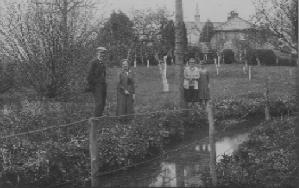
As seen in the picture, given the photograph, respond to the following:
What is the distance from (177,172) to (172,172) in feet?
0.29

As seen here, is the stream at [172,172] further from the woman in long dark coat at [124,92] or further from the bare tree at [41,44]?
the bare tree at [41,44]

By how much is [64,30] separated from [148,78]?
19160 millimetres

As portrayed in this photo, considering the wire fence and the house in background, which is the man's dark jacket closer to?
the wire fence

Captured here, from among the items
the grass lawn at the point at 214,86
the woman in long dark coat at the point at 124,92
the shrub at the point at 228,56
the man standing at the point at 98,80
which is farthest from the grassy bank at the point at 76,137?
the shrub at the point at 228,56

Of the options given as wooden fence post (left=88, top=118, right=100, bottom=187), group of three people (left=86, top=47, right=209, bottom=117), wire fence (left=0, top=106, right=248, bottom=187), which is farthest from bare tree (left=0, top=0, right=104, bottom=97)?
wooden fence post (left=88, top=118, right=100, bottom=187)

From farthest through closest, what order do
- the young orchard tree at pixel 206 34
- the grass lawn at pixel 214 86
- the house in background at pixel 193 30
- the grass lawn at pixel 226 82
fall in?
1. the young orchard tree at pixel 206 34
2. the house in background at pixel 193 30
3. the grass lawn at pixel 226 82
4. the grass lawn at pixel 214 86

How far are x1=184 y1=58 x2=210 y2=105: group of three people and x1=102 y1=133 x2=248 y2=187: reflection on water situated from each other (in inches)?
172

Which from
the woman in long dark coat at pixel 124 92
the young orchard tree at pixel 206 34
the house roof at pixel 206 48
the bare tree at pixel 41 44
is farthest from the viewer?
the young orchard tree at pixel 206 34

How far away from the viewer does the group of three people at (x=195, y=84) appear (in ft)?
49.0

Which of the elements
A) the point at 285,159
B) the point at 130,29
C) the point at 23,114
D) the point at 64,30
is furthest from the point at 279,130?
the point at 130,29

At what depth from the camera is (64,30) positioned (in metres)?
14.7

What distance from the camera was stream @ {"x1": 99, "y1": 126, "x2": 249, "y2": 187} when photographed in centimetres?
773

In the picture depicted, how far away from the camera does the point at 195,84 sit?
14969 mm

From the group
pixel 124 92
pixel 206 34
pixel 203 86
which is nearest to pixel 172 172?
pixel 124 92
